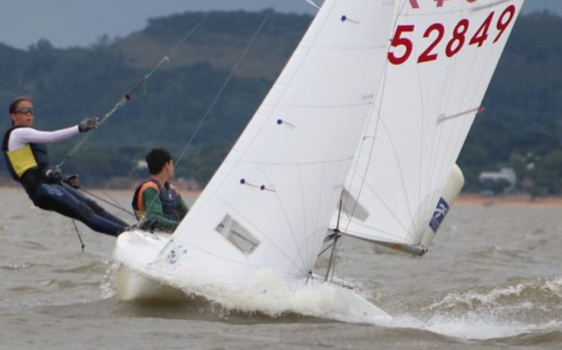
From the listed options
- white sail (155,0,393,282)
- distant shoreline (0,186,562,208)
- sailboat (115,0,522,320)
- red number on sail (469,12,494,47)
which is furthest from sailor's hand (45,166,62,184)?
distant shoreline (0,186,562,208)

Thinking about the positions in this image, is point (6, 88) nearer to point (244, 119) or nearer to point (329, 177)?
point (244, 119)

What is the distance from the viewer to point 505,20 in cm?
950

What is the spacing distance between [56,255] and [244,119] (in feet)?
119

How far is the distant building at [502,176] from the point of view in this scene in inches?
2736

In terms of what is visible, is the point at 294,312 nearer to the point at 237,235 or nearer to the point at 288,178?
the point at 237,235

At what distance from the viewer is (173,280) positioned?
8062mm

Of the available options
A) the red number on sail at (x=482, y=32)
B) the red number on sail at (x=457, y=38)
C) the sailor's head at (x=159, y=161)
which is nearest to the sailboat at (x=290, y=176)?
the sailor's head at (x=159, y=161)

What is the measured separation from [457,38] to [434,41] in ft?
0.55

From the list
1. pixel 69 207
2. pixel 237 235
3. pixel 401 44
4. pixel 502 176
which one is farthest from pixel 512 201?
pixel 237 235

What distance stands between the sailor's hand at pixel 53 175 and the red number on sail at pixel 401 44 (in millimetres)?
2179

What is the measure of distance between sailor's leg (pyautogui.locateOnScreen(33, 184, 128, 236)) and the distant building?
200 feet

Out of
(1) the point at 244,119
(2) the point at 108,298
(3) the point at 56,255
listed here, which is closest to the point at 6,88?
(1) the point at 244,119

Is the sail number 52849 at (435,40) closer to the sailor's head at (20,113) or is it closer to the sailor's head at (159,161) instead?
A: the sailor's head at (159,161)

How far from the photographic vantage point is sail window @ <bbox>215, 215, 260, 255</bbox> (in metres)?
8.14
